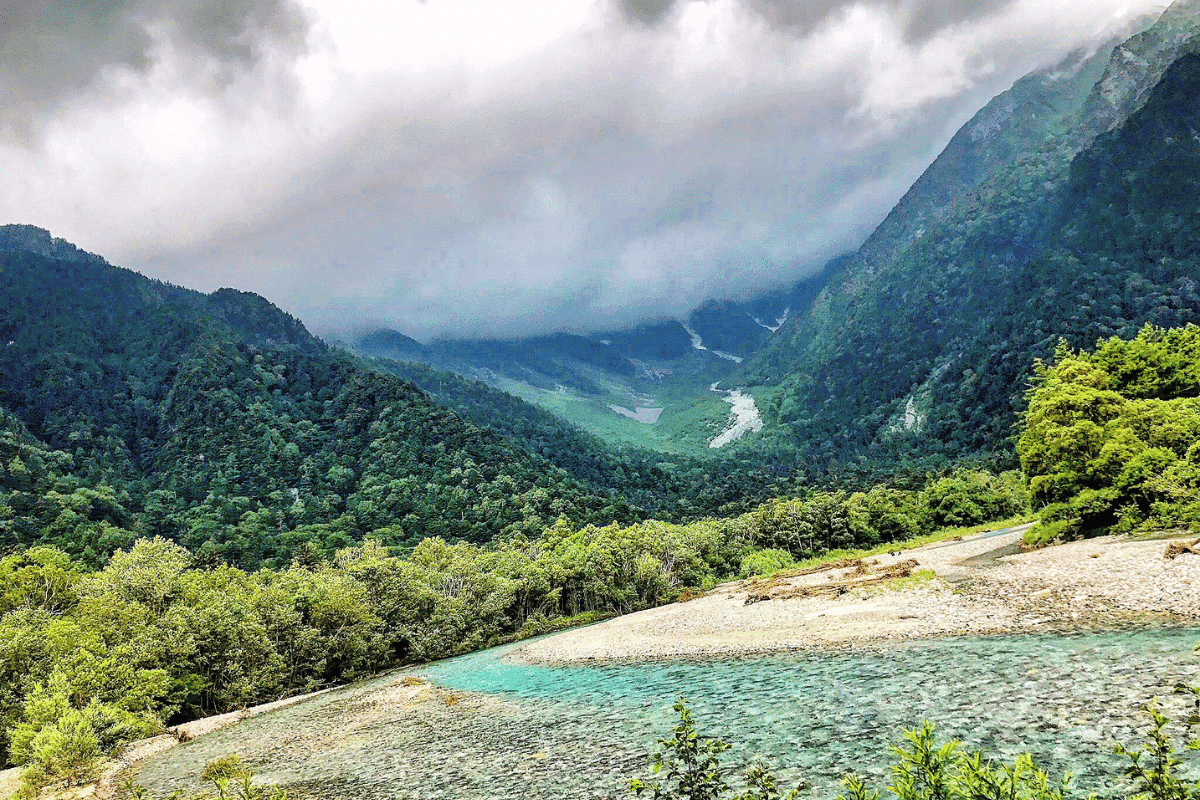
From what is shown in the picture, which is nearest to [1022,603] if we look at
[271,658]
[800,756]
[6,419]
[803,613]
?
[803,613]

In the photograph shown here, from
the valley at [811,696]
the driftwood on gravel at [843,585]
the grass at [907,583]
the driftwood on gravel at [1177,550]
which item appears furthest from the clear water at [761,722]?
the driftwood on gravel at [843,585]

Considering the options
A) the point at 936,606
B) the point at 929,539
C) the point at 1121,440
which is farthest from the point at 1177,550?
the point at 929,539

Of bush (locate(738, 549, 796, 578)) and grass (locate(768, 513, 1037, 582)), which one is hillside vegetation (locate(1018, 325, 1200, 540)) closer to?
grass (locate(768, 513, 1037, 582))

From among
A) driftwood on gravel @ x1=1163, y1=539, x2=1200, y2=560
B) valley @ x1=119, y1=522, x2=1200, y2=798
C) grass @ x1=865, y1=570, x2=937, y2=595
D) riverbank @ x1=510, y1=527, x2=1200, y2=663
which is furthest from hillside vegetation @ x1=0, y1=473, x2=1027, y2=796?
driftwood on gravel @ x1=1163, y1=539, x2=1200, y2=560

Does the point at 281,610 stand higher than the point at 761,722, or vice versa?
the point at 281,610

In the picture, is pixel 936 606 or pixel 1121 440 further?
pixel 1121 440

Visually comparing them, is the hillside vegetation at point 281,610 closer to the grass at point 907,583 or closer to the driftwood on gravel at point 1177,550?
the grass at point 907,583

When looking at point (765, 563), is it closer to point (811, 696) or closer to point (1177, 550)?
point (1177, 550)
